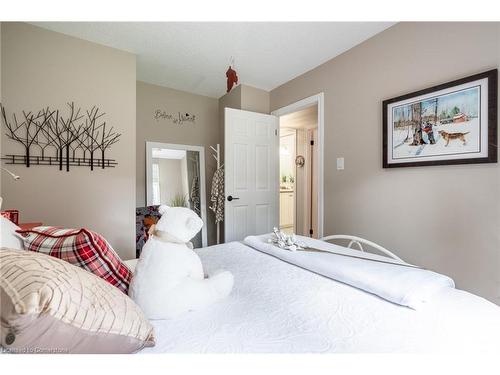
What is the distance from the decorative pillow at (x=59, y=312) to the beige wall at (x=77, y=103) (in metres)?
1.79

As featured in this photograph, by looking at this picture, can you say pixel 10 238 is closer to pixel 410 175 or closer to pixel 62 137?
pixel 62 137

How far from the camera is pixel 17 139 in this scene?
6.07ft

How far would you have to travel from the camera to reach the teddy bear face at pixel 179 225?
81cm

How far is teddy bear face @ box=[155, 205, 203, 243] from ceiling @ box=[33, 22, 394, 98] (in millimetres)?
1768

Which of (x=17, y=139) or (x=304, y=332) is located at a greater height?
(x=17, y=139)

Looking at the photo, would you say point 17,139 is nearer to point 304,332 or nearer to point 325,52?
point 304,332

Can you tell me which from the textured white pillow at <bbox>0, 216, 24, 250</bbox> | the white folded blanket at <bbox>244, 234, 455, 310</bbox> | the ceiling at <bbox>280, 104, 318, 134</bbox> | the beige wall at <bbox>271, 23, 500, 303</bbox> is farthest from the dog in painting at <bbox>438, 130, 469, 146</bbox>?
the textured white pillow at <bbox>0, 216, 24, 250</bbox>

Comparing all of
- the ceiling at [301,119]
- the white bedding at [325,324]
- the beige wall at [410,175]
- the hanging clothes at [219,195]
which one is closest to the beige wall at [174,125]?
the hanging clothes at [219,195]

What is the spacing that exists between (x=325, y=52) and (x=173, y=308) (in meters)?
2.56

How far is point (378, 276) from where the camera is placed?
3.19 ft

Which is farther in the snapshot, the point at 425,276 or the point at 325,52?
the point at 325,52

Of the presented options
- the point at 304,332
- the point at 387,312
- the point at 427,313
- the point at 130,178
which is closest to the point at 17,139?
the point at 130,178

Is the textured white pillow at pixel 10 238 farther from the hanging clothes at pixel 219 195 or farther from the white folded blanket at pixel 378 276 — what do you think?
the hanging clothes at pixel 219 195

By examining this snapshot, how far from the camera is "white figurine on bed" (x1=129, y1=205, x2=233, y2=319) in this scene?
2.37 ft
